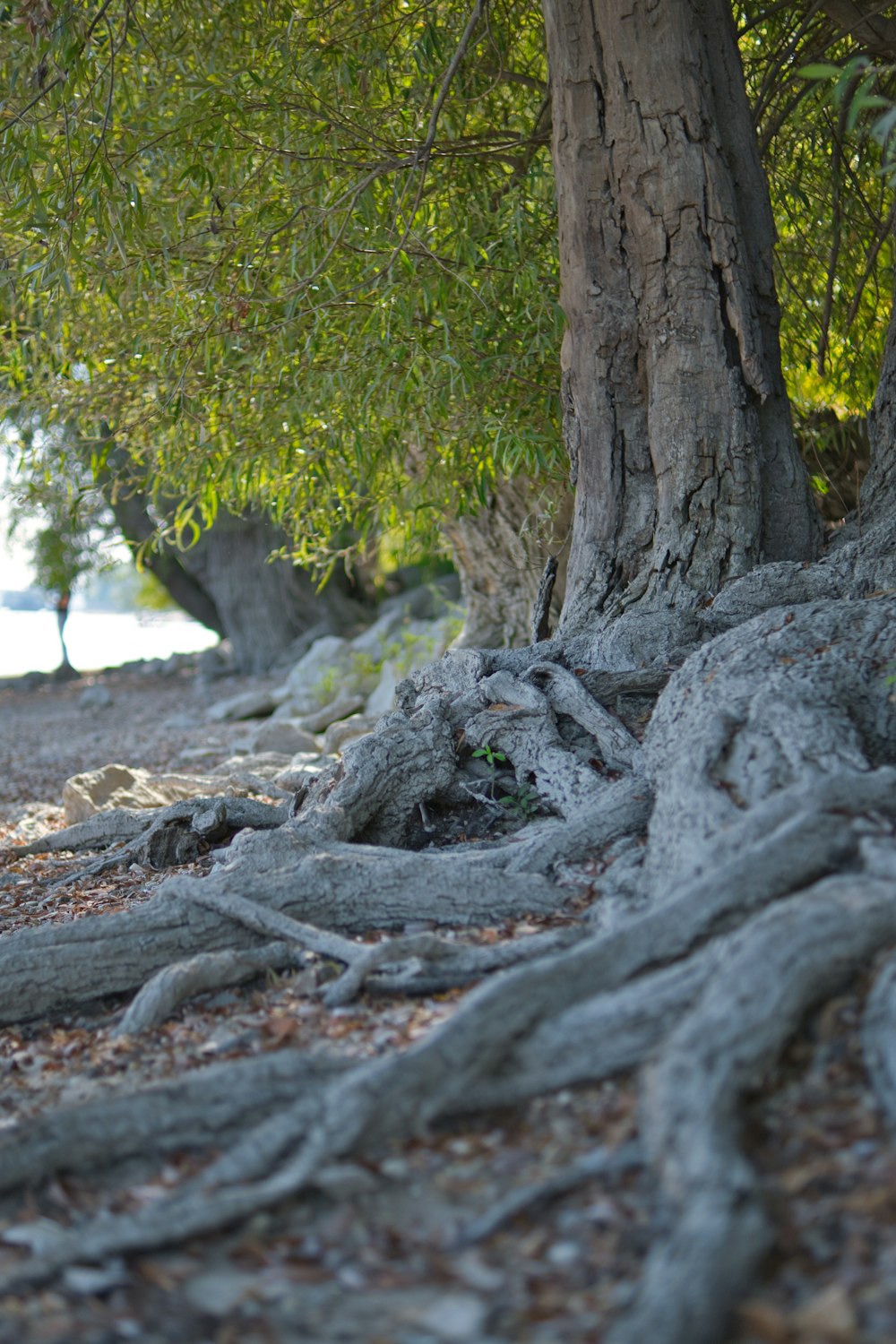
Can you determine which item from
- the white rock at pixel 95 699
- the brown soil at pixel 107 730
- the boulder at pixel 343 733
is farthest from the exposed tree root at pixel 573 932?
the white rock at pixel 95 699

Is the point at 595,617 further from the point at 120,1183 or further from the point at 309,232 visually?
the point at 120,1183

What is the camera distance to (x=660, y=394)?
5.37 m

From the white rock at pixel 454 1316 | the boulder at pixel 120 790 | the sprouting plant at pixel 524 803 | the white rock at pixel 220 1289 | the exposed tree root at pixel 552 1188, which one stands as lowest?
the white rock at pixel 454 1316

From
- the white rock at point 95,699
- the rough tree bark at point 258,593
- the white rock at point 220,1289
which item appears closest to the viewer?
the white rock at point 220,1289

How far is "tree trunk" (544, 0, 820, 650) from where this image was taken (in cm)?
530

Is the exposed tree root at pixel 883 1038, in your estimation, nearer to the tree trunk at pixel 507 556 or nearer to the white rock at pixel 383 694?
the tree trunk at pixel 507 556

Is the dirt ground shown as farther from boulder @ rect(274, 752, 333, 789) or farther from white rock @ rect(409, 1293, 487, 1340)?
boulder @ rect(274, 752, 333, 789)

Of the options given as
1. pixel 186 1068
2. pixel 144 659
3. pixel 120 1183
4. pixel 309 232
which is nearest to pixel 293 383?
pixel 309 232

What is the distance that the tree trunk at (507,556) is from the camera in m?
8.12

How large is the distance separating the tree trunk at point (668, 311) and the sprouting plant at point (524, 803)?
3.21 feet

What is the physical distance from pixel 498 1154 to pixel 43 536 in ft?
71.0

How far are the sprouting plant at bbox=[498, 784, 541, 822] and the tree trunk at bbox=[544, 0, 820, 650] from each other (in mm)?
978

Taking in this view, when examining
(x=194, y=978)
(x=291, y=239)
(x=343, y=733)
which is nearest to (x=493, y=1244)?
(x=194, y=978)

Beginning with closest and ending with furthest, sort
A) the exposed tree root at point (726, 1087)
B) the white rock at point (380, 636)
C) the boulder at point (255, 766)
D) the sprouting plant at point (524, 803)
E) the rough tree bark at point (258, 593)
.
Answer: the exposed tree root at point (726, 1087) < the sprouting plant at point (524, 803) < the boulder at point (255, 766) < the white rock at point (380, 636) < the rough tree bark at point (258, 593)
